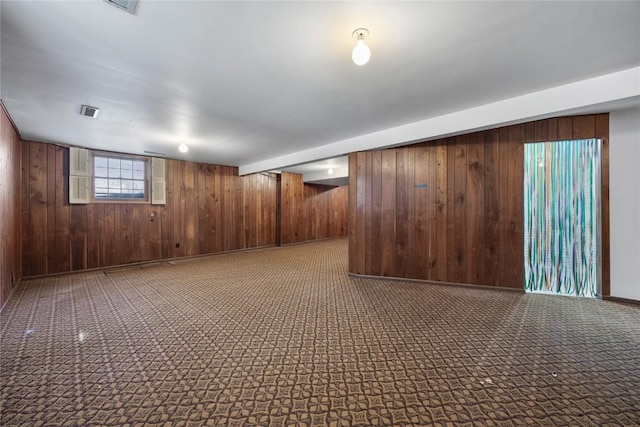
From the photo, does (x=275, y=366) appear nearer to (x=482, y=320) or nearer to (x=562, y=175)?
(x=482, y=320)

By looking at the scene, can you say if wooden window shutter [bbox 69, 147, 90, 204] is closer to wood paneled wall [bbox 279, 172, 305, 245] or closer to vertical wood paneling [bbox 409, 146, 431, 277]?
wood paneled wall [bbox 279, 172, 305, 245]

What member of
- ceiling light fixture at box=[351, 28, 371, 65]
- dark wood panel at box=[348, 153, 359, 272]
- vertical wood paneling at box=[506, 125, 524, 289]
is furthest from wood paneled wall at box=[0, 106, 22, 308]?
vertical wood paneling at box=[506, 125, 524, 289]

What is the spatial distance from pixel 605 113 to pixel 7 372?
6241 millimetres

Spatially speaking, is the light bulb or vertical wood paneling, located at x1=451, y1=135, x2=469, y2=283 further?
vertical wood paneling, located at x1=451, y1=135, x2=469, y2=283

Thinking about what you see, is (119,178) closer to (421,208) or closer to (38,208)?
(38,208)

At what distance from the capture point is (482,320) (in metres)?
2.56

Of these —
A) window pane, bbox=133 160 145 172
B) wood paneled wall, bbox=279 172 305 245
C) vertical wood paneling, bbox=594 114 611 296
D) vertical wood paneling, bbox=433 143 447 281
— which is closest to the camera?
vertical wood paneling, bbox=594 114 611 296

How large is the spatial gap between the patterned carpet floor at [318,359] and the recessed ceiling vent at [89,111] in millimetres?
2310

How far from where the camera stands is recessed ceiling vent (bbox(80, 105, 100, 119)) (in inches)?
115

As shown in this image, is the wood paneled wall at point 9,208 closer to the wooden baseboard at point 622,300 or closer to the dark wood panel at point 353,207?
the dark wood panel at point 353,207

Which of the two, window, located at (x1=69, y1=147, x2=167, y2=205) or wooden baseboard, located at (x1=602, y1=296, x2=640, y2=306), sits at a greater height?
window, located at (x1=69, y1=147, x2=167, y2=205)

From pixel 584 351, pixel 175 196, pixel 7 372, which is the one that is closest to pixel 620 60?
pixel 584 351

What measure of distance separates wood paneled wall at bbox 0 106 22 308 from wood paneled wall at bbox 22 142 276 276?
315mm

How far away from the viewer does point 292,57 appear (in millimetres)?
1948
